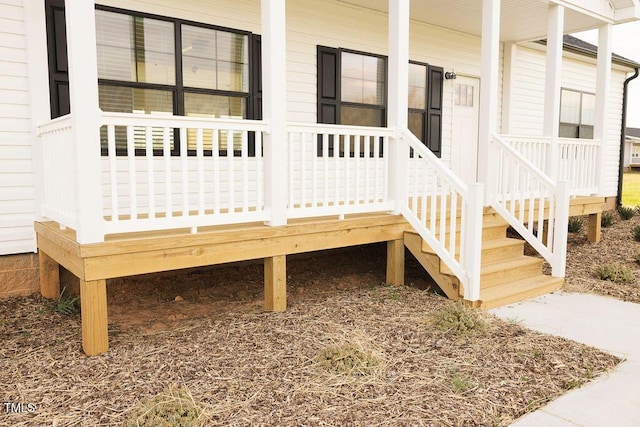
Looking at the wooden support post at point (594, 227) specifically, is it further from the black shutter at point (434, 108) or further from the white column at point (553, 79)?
the black shutter at point (434, 108)

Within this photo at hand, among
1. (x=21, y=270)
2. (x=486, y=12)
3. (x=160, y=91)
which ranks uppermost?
(x=486, y=12)

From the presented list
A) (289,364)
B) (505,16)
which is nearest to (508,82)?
(505,16)

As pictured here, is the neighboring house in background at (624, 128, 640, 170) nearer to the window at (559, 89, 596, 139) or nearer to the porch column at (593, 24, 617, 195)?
the window at (559, 89, 596, 139)

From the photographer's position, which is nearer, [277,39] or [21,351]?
[21,351]

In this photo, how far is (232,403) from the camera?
279 centimetres

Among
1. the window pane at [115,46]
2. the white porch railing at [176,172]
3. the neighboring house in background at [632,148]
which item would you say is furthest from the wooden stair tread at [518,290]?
the neighboring house in background at [632,148]

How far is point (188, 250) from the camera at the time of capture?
3932 millimetres

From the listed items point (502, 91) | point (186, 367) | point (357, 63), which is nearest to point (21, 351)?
point (186, 367)

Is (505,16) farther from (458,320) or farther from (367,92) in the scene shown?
(458,320)

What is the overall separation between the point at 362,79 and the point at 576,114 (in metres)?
6.03

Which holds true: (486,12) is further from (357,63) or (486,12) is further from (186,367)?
(186,367)

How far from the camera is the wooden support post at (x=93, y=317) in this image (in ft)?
11.4

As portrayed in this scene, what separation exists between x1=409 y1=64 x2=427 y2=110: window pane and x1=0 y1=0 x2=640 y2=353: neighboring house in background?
0.04 metres

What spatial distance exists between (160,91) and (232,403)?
360cm
